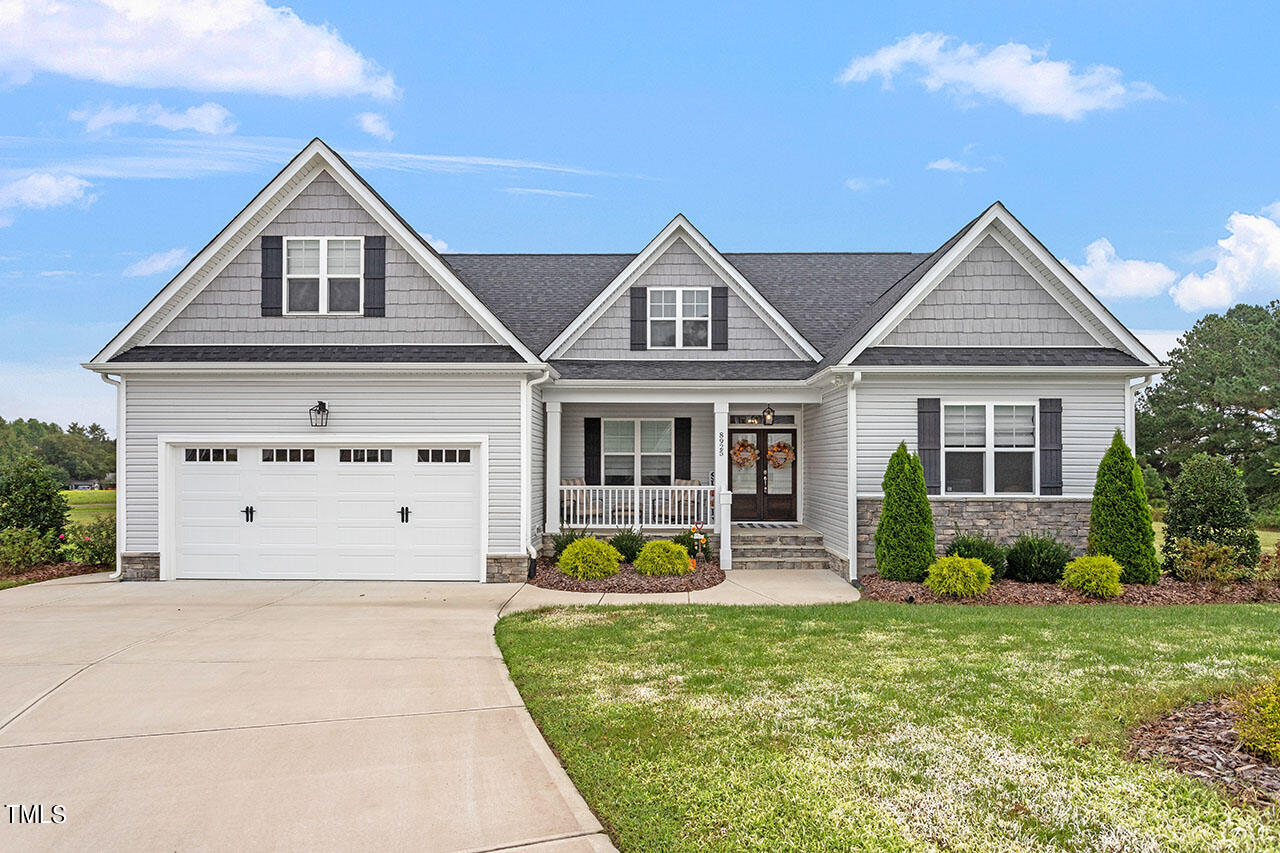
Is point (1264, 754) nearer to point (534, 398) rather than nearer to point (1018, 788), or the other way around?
point (1018, 788)

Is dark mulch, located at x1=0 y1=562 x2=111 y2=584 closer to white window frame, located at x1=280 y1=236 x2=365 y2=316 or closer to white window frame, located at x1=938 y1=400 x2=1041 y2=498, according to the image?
white window frame, located at x1=280 y1=236 x2=365 y2=316

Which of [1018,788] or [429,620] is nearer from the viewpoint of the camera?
[1018,788]

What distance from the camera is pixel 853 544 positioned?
12867mm

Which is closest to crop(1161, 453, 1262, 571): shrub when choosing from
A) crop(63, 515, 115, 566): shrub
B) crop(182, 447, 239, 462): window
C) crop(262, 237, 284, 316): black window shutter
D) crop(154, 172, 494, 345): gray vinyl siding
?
crop(154, 172, 494, 345): gray vinyl siding

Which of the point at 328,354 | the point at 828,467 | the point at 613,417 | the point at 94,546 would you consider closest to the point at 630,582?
the point at 828,467

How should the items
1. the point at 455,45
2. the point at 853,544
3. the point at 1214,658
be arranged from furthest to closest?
the point at 455,45 → the point at 853,544 → the point at 1214,658

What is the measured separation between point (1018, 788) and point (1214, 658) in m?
4.44

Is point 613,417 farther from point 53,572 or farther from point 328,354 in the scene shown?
point 53,572

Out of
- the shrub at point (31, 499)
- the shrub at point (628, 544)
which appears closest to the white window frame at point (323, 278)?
the shrub at point (628, 544)

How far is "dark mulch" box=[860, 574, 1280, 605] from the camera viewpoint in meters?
11.0

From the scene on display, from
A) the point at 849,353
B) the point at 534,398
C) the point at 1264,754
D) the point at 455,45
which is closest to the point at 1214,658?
the point at 1264,754

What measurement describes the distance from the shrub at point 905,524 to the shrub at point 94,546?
14.0 m

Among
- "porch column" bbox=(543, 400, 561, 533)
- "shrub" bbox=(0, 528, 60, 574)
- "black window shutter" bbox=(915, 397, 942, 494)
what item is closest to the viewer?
"black window shutter" bbox=(915, 397, 942, 494)

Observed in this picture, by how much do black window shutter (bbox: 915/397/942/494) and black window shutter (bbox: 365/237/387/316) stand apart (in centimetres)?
943
